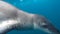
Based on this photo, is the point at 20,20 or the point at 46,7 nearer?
the point at 20,20

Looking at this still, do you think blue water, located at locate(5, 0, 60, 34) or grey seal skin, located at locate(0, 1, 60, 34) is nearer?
grey seal skin, located at locate(0, 1, 60, 34)

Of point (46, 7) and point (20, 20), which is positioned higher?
point (46, 7)

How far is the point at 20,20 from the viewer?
1.33m

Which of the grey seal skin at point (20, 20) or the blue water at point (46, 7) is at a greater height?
the blue water at point (46, 7)

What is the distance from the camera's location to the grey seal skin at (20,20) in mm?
1240

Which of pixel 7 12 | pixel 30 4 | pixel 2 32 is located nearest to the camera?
pixel 2 32

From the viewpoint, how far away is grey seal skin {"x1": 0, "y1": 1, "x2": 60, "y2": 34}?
1.24 meters

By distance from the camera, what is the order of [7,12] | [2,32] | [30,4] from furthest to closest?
[30,4] → [7,12] → [2,32]

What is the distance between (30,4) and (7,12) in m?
0.52

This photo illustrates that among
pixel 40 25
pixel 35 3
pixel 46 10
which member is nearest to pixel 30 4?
pixel 35 3

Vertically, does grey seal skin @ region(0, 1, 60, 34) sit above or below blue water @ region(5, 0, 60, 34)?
below

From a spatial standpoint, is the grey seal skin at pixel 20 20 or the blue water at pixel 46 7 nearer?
the grey seal skin at pixel 20 20

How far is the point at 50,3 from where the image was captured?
182cm

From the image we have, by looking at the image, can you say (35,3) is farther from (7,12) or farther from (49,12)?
(7,12)
